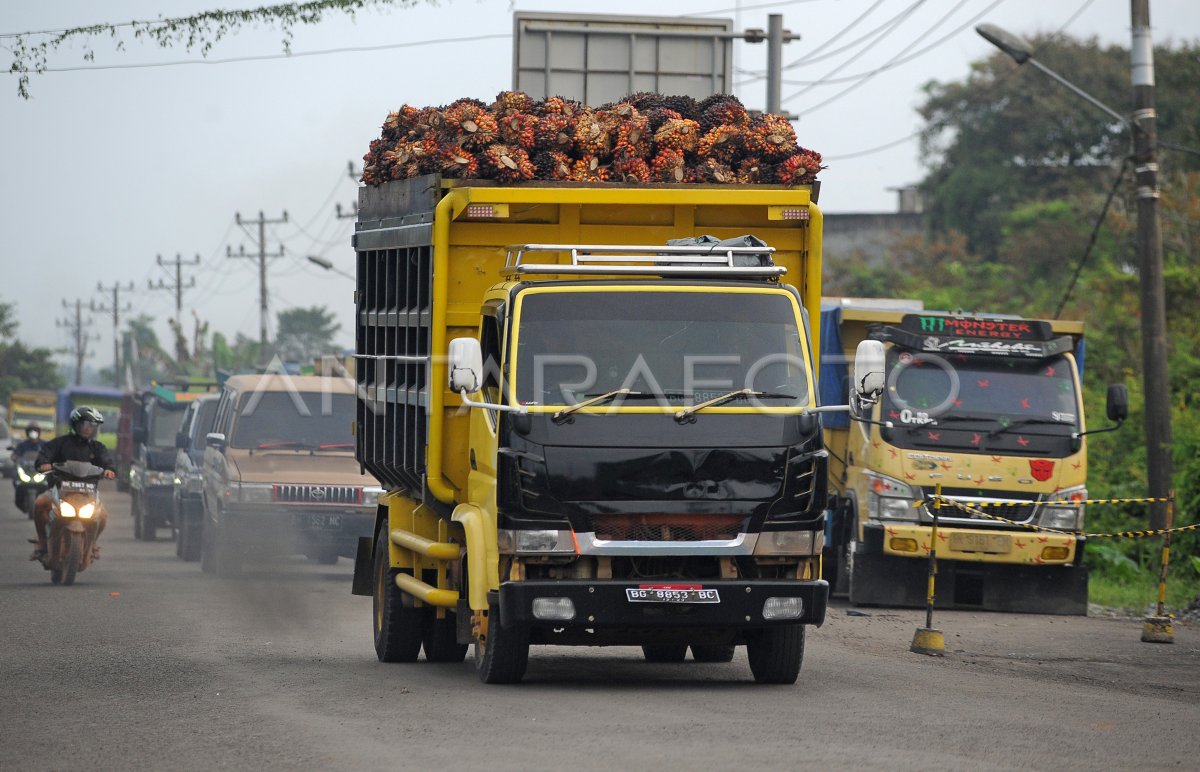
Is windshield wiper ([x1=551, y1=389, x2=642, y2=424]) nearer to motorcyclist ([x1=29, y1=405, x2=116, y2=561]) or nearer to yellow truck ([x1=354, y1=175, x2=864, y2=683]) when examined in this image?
yellow truck ([x1=354, y1=175, x2=864, y2=683])

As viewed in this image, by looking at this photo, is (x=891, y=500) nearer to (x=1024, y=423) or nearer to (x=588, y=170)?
(x=1024, y=423)

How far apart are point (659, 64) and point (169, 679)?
696 inches

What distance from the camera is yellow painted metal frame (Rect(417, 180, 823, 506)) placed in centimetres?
1073

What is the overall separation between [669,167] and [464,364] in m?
2.13

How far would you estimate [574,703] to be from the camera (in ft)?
32.2

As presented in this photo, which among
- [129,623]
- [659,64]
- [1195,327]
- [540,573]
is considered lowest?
[129,623]

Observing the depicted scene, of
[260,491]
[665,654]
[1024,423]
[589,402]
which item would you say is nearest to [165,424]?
[260,491]

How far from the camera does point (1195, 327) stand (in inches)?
1069

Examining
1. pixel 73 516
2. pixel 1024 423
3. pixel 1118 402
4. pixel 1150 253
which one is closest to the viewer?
pixel 1118 402

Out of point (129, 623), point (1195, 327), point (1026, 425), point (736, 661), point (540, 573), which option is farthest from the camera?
point (1195, 327)

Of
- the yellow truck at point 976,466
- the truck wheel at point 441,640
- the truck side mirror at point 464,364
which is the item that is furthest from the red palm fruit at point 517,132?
the yellow truck at point 976,466

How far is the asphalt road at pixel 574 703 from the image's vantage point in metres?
8.10

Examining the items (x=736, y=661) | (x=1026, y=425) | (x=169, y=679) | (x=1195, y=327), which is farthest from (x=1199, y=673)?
(x=1195, y=327)

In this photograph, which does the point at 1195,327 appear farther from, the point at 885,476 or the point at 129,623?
the point at 129,623
